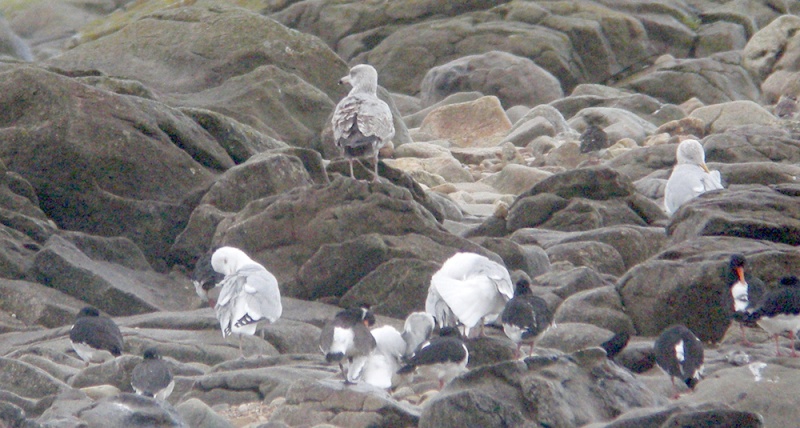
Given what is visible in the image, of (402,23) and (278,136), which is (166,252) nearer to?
(278,136)

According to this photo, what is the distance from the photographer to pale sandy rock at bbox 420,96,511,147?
28078 mm

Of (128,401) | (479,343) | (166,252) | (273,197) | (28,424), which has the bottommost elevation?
(166,252)

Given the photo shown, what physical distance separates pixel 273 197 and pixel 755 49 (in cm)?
2748

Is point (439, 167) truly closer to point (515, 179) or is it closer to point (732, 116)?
point (515, 179)

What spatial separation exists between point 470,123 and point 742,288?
20.5m

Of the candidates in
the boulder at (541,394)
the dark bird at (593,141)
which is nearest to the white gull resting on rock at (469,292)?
the boulder at (541,394)

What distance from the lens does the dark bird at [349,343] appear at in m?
7.19

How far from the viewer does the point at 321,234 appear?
37.9 feet

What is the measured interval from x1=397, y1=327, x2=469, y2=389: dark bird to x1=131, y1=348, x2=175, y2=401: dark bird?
1.56 m

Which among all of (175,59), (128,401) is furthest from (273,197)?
(175,59)

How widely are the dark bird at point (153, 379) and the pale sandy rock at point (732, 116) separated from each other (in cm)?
2036

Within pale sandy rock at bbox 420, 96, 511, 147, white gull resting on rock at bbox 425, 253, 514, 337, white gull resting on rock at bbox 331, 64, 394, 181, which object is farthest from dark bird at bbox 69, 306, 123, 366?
pale sandy rock at bbox 420, 96, 511, 147

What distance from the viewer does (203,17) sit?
71.8 feet

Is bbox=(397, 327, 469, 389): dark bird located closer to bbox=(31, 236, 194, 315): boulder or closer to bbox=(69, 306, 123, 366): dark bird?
bbox=(69, 306, 123, 366): dark bird
